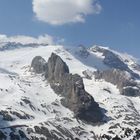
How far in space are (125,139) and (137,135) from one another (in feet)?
16.3

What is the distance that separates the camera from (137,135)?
193875 mm

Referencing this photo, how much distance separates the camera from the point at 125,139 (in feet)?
636
